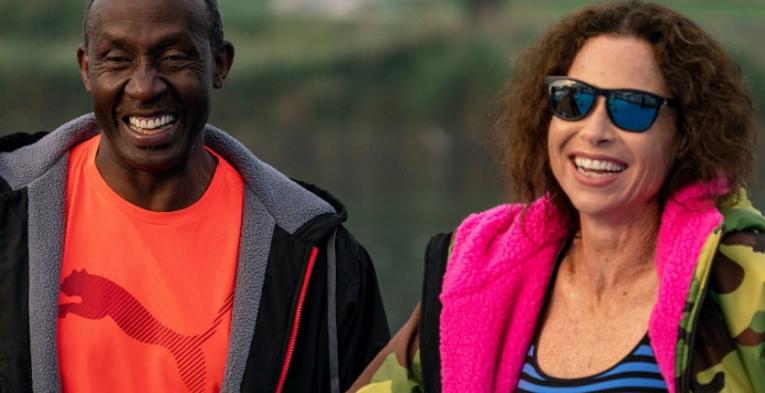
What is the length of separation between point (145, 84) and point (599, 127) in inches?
40.1

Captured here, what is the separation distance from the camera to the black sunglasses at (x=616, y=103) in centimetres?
327

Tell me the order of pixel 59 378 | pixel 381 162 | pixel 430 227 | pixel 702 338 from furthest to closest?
pixel 381 162
pixel 430 227
pixel 59 378
pixel 702 338

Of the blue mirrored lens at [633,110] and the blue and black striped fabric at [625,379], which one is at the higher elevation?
the blue mirrored lens at [633,110]

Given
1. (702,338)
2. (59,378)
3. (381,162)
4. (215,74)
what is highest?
(215,74)

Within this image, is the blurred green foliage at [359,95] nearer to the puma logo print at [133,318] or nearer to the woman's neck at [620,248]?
the puma logo print at [133,318]

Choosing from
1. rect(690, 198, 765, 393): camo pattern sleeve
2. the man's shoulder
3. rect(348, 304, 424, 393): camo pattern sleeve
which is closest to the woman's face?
rect(690, 198, 765, 393): camo pattern sleeve

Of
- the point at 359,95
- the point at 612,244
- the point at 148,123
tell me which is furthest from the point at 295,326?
the point at 359,95

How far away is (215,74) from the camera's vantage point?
3998 mm

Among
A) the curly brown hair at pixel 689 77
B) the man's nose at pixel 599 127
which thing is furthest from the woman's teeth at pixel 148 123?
the man's nose at pixel 599 127

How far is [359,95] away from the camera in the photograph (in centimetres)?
2011

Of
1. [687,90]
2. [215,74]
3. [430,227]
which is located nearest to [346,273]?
[215,74]

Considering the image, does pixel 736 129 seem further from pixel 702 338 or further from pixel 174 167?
pixel 174 167

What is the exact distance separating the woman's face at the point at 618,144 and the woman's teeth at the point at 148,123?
0.93 metres

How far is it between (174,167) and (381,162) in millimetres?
15550
